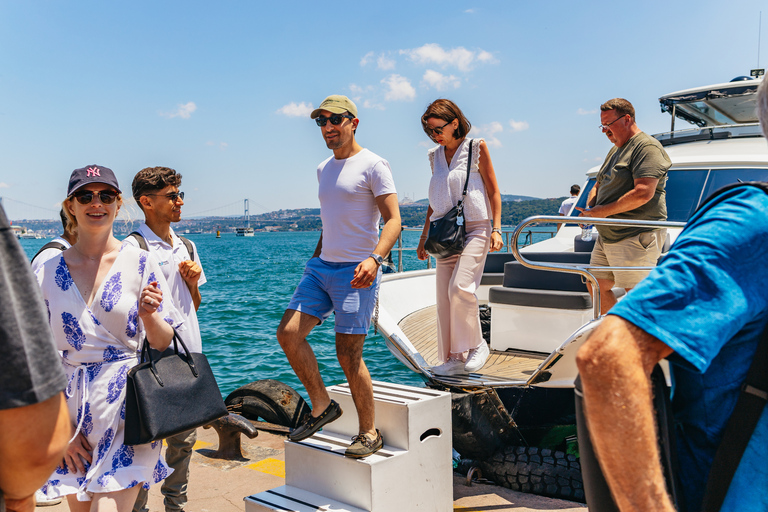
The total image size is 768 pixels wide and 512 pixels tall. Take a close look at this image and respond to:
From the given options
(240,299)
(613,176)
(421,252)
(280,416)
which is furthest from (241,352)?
(240,299)

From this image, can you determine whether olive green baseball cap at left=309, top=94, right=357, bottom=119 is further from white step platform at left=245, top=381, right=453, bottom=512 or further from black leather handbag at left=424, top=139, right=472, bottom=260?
white step platform at left=245, top=381, right=453, bottom=512

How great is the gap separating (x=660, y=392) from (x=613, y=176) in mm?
3584

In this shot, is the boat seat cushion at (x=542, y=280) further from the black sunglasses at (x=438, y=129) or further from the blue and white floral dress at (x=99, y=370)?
the blue and white floral dress at (x=99, y=370)

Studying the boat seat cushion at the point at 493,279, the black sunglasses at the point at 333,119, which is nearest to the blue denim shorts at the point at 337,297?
the black sunglasses at the point at 333,119

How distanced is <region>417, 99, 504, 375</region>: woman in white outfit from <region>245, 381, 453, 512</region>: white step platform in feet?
2.76

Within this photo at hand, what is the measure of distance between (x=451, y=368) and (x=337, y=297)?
4.44 ft

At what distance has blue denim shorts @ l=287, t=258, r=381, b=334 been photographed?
10.3 feet

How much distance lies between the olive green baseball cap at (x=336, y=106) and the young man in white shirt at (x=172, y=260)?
3.20 ft

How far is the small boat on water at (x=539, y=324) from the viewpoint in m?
3.86

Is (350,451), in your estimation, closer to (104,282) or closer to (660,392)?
(104,282)

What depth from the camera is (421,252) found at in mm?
4633

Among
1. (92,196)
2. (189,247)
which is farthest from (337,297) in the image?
(92,196)

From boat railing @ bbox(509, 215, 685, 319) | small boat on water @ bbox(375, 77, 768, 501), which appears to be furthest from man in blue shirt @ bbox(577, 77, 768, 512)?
boat railing @ bbox(509, 215, 685, 319)

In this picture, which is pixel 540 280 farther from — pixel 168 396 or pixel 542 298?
pixel 168 396
